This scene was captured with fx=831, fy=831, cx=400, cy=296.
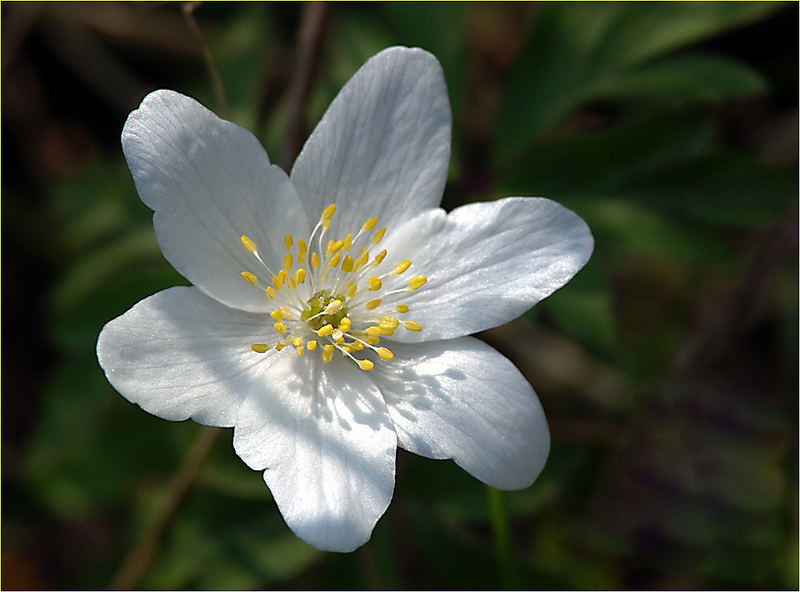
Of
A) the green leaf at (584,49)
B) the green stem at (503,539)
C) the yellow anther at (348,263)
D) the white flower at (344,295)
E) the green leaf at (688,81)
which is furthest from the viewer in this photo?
the green leaf at (584,49)

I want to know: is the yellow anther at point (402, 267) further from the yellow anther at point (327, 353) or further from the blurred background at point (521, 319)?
the blurred background at point (521, 319)

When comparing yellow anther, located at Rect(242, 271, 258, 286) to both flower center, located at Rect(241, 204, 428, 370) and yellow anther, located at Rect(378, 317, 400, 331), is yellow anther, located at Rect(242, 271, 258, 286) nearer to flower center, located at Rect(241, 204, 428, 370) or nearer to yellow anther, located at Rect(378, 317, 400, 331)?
flower center, located at Rect(241, 204, 428, 370)

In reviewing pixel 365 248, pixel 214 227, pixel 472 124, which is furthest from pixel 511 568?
pixel 472 124

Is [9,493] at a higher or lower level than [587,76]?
lower

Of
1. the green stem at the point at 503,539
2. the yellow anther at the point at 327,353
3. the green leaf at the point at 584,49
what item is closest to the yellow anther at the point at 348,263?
the yellow anther at the point at 327,353

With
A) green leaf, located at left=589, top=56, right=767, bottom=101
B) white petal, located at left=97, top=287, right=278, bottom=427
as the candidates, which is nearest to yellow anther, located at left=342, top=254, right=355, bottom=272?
white petal, located at left=97, top=287, right=278, bottom=427

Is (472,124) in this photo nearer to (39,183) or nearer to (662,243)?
(662,243)
